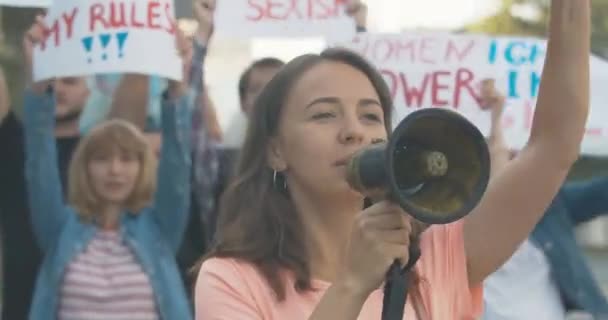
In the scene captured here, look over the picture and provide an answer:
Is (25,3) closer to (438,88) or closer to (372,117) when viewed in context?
(438,88)

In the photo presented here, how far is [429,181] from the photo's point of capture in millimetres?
2215

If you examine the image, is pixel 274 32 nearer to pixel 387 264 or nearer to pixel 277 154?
pixel 277 154

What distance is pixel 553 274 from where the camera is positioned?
4.72 m

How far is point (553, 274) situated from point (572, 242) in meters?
0.12

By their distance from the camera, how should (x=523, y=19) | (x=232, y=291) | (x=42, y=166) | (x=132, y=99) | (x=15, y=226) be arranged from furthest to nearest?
1. (x=523, y=19)
2. (x=132, y=99)
3. (x=15, y=226)
4. (x=42, y=166)
5. (x=232, y=291)

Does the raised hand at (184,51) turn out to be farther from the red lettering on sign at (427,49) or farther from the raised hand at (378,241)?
the raised hand at (378,241)

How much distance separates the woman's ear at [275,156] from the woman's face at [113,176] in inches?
90.7

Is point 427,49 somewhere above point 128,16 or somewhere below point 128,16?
below

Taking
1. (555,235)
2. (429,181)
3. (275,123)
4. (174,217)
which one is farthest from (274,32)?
(429,181)

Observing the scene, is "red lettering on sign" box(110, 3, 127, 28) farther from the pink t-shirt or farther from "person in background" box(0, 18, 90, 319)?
the pink t-shirt

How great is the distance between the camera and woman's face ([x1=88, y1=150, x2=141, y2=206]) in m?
4.96

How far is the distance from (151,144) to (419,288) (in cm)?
303

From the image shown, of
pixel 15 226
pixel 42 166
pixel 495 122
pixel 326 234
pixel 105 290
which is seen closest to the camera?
pixel 326 234

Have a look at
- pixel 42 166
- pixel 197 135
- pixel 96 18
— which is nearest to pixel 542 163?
pixel 42 166
